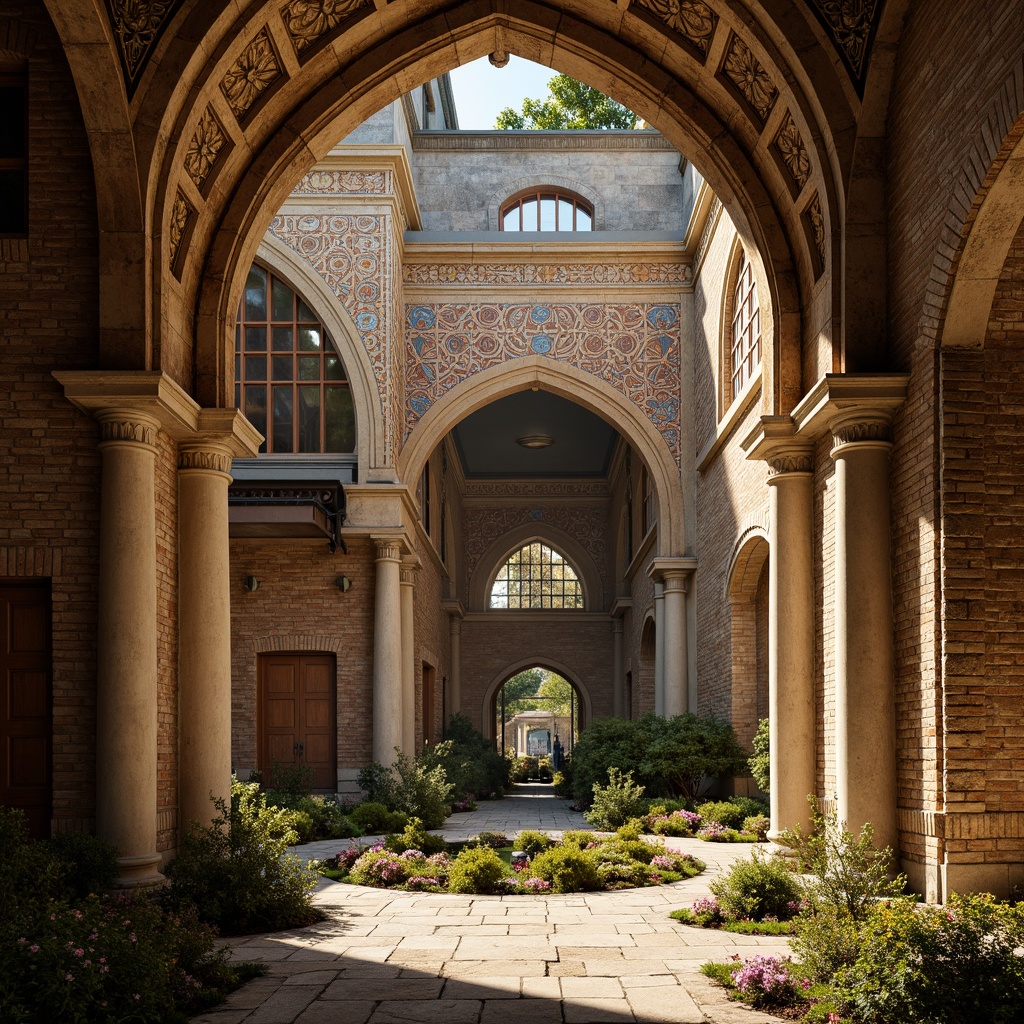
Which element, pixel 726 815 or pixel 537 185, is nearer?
pixel 726 815

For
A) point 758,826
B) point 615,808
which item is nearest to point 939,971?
point 758,826

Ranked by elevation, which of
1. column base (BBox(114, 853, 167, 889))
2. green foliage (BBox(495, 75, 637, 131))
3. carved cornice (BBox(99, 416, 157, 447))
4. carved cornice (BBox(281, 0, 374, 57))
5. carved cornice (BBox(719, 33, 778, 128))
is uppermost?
green foliage (BBox(495, 75, 637, 131))

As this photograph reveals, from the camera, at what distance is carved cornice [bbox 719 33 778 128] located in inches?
373

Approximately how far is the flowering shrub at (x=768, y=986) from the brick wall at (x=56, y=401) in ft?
15.8

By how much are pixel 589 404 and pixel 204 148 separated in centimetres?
1163

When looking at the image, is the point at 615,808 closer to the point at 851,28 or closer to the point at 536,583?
the point at 851,28

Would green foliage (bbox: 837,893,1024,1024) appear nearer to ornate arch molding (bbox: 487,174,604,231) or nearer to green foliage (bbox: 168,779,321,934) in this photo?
green foliage (bbox: 168,779,321,934)

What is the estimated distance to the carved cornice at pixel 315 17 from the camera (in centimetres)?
952

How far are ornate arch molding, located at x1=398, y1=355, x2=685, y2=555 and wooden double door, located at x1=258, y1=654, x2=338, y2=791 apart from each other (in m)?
3.99

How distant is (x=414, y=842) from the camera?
12.0 m

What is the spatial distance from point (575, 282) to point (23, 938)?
16.8m

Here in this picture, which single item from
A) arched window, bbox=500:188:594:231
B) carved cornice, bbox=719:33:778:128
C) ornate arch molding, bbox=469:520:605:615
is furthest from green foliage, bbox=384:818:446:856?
ornate arch molding, bbox=469:520:605:615

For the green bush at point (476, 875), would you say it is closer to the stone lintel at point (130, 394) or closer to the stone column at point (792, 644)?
the stone column at point (792, 644)

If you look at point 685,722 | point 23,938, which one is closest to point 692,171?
point 685,722
